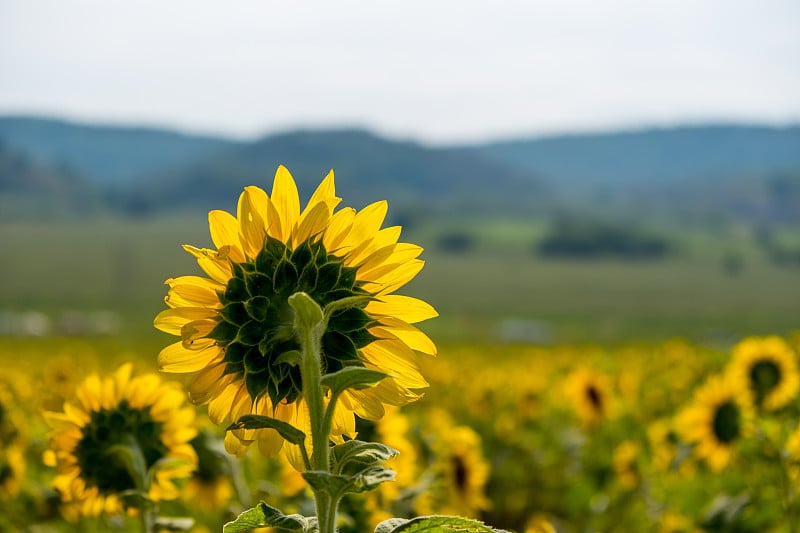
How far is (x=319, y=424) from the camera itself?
1.35 m

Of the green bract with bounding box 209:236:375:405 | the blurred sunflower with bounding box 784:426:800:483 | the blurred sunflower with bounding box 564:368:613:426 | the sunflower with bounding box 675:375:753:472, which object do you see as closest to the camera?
the green bract with bounding box 209:236:375:405

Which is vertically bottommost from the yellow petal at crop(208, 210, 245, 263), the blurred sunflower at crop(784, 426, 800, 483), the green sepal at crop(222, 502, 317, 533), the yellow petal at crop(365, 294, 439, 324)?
the blurred sunflower at crop(784, 426, 800, 483)

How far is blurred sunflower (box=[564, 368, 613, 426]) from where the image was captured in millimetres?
7270

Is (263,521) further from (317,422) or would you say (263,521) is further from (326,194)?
(326,194)

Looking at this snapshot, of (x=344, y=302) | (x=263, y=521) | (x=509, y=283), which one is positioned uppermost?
(x=344, y=302)

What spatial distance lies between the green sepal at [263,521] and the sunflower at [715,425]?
3.79 m

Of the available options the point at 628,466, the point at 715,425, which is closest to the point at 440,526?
the point at 715,425

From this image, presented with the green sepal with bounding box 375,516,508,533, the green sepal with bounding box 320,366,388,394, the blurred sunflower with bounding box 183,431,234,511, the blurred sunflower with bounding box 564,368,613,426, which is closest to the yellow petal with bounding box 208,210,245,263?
the green sepal with bounding box 320,366,388,394

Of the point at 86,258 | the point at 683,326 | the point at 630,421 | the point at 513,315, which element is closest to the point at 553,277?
the point at 513,315

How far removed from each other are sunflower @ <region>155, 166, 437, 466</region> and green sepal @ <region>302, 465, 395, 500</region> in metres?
0.23

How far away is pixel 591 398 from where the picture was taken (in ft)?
24.0

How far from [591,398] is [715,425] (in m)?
2.53

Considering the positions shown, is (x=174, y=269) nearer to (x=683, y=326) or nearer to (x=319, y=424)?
(x=683, y=326)

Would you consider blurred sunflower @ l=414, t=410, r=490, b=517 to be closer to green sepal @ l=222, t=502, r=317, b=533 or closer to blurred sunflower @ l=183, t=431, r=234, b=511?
blurred sunflower @ l=183, t=431, r=234, b=511
